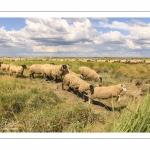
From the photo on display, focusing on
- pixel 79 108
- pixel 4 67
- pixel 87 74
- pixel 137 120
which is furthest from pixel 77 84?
pixel 137 120

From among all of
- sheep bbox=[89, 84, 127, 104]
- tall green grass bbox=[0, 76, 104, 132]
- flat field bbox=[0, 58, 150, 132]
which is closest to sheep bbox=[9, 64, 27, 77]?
flat field bbox=[0, 58, 150, 132]

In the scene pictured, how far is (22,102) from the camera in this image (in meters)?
8.93

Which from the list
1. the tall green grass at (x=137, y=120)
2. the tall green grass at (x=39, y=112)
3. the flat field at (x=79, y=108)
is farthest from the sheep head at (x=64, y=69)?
the tall green grass at (x=137, y=120)

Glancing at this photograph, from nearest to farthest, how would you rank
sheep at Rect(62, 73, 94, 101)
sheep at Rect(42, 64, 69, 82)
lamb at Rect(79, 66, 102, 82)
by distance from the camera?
sheep at Rect(62, 73, 94, 101) < lamb at Rect(79, 66, 102, 82) < sheep at Rect(42, 64, 69, 82)

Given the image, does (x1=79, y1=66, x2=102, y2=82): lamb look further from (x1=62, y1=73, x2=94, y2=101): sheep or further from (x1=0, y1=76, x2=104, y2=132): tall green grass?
(x1=0, y1=76, x2=104, y2=132): tall green grass

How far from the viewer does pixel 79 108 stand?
7.58m

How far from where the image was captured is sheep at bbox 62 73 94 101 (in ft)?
39.7

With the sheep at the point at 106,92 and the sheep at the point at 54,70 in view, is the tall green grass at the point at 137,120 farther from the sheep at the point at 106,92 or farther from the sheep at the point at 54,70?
the sheep at the point at 54,70

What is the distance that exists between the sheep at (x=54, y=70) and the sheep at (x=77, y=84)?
1.60 m

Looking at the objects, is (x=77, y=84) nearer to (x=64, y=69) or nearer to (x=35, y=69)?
(x=64, y=69)

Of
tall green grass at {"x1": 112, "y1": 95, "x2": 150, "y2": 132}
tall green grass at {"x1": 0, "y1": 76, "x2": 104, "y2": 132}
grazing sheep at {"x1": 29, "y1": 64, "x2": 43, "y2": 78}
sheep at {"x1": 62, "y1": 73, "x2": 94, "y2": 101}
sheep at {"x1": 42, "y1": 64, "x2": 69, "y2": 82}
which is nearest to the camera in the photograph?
tall green grass at {"x1": 112, "y1": 95, "x2": 150, "y2": 132}

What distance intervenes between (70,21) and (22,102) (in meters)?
3.52

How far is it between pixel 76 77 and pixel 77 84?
0.57 meters

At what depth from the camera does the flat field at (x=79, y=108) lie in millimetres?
4180
